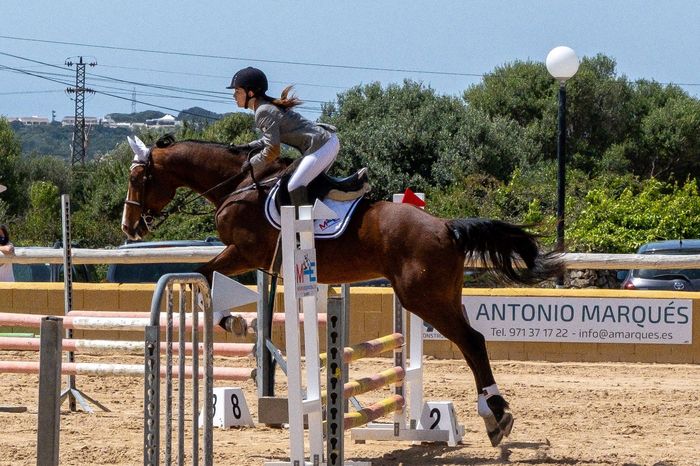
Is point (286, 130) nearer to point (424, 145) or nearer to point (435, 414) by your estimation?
point (435, 414)

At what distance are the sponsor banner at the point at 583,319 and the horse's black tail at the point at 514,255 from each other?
13.4 ft

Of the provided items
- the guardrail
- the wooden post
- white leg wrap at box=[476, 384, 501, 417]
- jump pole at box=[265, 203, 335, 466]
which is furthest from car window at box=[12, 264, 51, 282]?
the wooden post

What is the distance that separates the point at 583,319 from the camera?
1134 cm

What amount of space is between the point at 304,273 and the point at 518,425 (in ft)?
9.39

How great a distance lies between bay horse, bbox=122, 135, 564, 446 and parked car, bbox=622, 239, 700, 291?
707cm

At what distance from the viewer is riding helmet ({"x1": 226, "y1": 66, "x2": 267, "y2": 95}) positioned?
7320 mm

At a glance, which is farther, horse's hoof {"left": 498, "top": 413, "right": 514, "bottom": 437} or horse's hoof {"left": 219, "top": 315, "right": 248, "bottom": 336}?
horse's hoof {"left": 219, "top": 315, "right": 248, "bottom": 336}

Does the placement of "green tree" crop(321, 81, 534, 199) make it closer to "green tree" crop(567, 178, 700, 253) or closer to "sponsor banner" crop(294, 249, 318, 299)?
"green tree" crop(567, 178, 700, 253)

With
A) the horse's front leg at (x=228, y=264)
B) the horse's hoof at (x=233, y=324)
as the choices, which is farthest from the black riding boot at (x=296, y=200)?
the horse's hoof at (x=233, y=324)

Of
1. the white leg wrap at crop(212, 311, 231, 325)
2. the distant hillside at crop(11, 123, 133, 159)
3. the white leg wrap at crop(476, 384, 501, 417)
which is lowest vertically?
the white leg wrap at crop(476, 384, 501, 417)

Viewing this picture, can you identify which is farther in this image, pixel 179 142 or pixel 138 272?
pixel 138 272

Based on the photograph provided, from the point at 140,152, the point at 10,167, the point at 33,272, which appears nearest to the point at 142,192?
the point at 140,152

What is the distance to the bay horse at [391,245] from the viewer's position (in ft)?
22.8

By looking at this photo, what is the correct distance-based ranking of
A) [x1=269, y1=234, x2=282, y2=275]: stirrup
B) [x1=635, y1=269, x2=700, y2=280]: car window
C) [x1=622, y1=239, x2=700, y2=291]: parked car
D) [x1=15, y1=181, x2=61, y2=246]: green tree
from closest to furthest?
1. [x1=269, y1=234, x2=282, y2=275]: stirrup
2. [x1=622, y1=239, x2=700, y2=291]: parked car
3. [x1=635, y1=269, x2=700, y2=280]: car window
4. [x1=15, y1=181, x2=61, y2=246]: green tree
